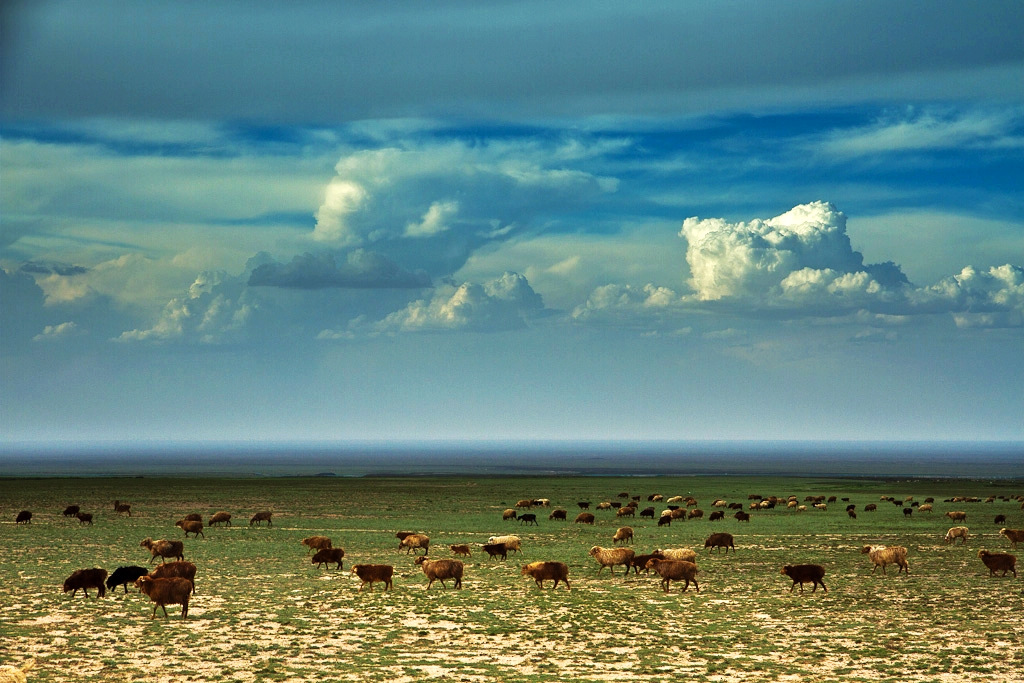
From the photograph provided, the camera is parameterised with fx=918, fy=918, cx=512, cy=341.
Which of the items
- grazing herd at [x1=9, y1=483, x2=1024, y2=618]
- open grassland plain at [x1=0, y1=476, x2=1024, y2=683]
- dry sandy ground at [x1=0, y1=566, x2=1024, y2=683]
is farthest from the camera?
grazing herd at [x1=9, y1=483, x2=1024, y2=618]

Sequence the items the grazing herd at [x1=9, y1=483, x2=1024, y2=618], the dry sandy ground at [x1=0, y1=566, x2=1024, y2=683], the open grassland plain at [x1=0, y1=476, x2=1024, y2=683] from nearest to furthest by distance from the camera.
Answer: the dry sandy ground at [x1=0, y1=566, x2=1024, y2=683] → the open grassland plain at [x1=0, y1=476, x2=1024, y2=683] → the grazing herd at [x1=9, y1=483, x2=1024, y2=618]

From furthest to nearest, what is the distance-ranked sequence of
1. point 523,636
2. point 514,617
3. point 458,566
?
1. point 458,566
2. point 514,617
3. point 523,636

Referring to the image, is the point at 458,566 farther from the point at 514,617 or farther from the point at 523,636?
the point at 523,636

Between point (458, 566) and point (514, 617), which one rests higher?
point (458, 566)

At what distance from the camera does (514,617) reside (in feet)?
79.8

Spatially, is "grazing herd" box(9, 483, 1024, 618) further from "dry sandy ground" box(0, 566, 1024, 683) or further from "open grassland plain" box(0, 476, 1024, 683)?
"dry sandy ground" box(0, 566, 1024, 683)

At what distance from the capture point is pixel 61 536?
149 ft

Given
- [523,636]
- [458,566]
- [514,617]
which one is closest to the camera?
[523,636]

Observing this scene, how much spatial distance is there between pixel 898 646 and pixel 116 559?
2820 cm

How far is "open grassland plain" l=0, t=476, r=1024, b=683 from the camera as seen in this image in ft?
62.0

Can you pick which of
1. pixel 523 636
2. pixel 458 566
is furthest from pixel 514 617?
pixel 458 566

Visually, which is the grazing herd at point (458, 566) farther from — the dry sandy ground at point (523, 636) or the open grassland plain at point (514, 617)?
the dry sandy ground at point (523, 636)

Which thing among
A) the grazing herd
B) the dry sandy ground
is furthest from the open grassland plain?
the grazing herd

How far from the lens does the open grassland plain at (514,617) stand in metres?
18.9
